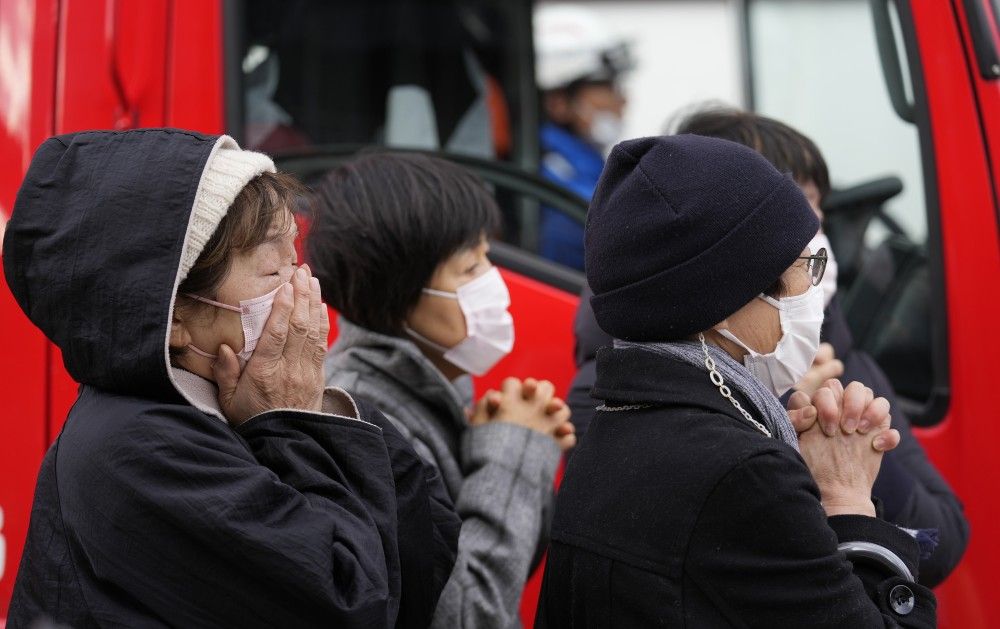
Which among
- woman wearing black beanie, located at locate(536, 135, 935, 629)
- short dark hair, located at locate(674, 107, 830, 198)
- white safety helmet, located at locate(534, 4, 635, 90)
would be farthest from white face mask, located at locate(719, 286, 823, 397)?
white safety helmet, located at locate(534, 4, 635, 90)

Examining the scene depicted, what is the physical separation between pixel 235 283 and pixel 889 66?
1.66 m

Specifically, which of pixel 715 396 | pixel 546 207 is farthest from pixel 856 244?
pixel 715 396

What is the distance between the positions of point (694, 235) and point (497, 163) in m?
1.49

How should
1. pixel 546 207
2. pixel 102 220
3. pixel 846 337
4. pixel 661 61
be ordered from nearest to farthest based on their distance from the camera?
pixel 102 220 < pixel 846 337 < pixel 546 207 < pixel 661 61

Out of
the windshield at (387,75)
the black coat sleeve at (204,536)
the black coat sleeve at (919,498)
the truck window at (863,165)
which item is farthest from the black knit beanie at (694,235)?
the windshield at (387,75)

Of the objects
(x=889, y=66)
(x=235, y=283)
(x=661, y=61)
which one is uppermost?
(x=889, y=66)

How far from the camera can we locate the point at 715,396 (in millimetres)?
1597

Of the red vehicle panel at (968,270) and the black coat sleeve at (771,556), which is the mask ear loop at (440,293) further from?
the red vehicle panel at (968,270)

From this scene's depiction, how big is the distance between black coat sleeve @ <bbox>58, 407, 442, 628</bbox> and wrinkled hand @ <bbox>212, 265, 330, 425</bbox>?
98mm

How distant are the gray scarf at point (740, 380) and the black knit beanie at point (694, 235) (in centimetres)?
2

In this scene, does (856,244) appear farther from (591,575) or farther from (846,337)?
(591,575)

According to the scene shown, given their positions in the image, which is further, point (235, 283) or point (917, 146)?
point (917, 146)

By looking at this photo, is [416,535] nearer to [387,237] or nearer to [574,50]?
[387,237]

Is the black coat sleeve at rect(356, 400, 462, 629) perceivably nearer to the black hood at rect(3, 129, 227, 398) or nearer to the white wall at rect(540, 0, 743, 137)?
the black hood at rect(3, 129, 227, 398)
